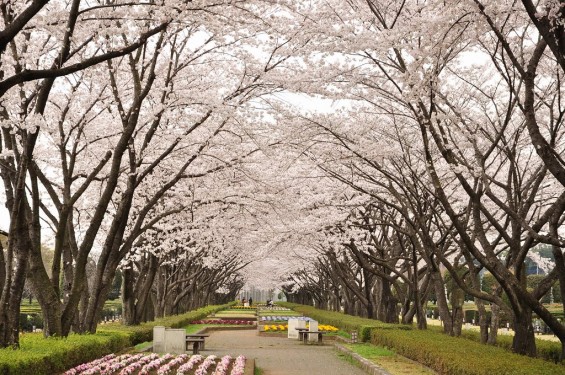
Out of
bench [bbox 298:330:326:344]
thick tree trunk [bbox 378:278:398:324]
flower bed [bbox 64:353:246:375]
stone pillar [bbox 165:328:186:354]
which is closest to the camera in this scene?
flower bed [bbox 64:353:246:375]

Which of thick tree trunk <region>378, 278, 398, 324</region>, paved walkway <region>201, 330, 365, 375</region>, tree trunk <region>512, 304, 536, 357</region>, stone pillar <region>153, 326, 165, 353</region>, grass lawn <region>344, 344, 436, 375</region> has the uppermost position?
thick tree trunk <region>378, 278, 398, 324</region>

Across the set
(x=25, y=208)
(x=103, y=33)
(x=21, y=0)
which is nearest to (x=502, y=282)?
(x=103, y=33)

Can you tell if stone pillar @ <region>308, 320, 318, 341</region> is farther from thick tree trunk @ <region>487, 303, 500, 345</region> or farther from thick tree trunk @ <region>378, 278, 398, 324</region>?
thick tree trunk @ <region>487, 303, 500, 345</region>

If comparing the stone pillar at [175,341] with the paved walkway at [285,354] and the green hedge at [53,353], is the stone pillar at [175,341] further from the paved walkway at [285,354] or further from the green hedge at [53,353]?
the paved walkway at [285,354]

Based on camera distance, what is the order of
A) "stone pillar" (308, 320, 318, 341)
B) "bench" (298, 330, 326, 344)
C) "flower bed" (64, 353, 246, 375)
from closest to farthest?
1. "flower bed" (64, 353, 246, 375)
2. "bench" (298, 330, 326, 344)
3. "stone pillar" (308, 320, 318, 341)

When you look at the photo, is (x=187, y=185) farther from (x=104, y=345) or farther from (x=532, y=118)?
(x=532, y=118)

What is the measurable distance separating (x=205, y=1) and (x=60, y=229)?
690cm

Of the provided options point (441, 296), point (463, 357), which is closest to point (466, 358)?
point (463, 357)

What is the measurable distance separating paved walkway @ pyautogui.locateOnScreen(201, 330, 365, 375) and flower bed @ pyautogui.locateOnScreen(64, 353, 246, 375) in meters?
1.51

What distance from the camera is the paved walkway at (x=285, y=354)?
50.0ft

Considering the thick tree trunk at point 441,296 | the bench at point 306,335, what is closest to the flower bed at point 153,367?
the thick tree trunk at point 441,296

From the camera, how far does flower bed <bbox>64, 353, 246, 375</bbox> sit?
37.9ft

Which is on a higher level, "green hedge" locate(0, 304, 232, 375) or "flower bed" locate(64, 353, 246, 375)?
"green hedge" locate(0, 304, 232, 375)

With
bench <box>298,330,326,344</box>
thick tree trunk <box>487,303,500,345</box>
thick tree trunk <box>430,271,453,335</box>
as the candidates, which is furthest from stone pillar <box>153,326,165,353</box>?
thick tree trunk <box>487,303,500,345</box>
